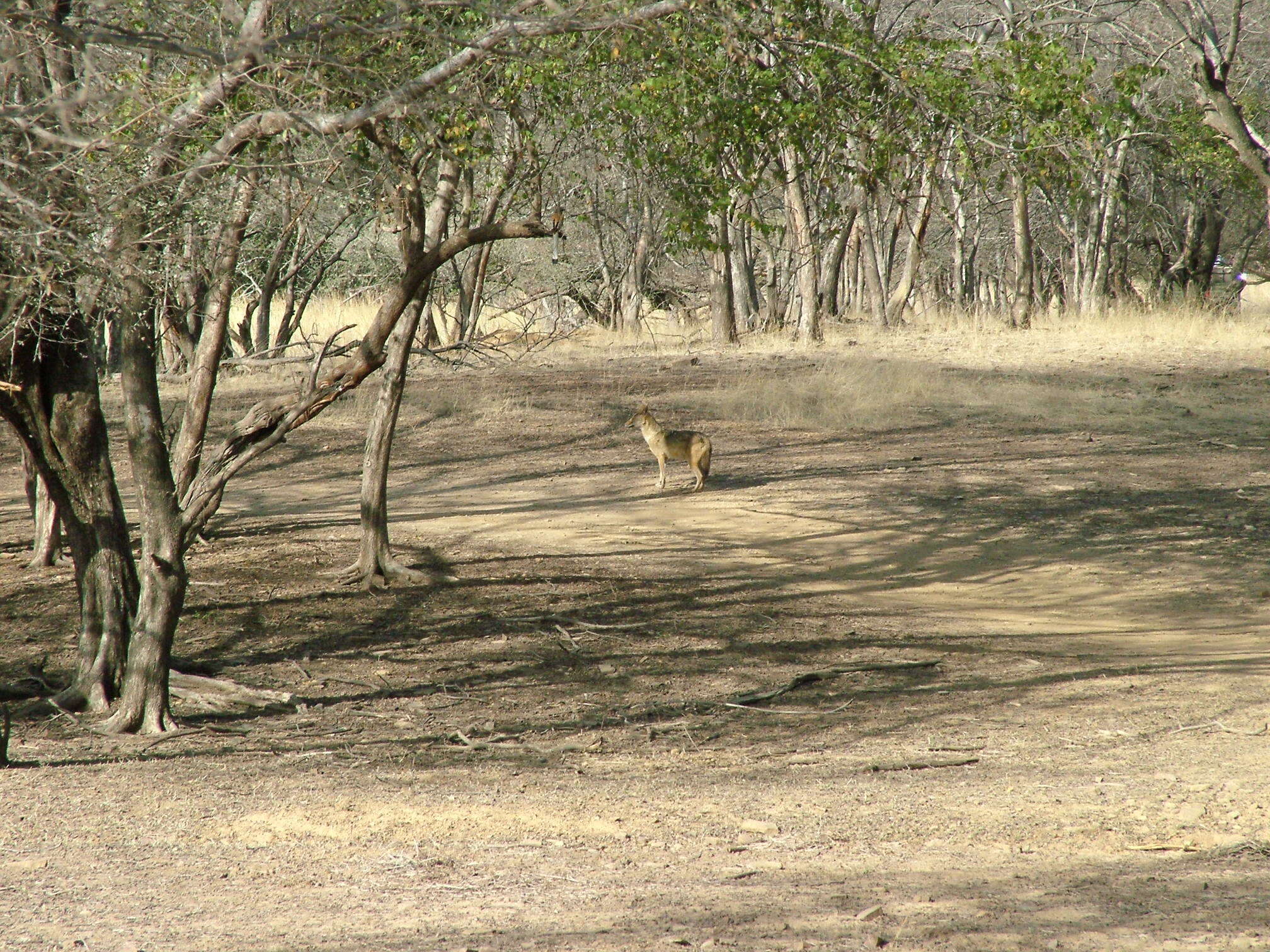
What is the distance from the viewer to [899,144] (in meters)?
7.47

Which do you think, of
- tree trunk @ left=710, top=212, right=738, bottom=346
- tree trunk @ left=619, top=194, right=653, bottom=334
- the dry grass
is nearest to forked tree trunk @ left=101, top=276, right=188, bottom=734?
the dry grass

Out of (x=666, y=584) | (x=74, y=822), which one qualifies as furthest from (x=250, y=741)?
(x=666, y=584)

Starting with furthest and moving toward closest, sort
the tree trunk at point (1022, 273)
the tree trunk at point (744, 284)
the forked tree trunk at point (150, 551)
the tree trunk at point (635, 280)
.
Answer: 1. the tree trunk at point (635, 280)
2. the tree trunk at point (744, 284)
3. the tree trunk at point (1022, 273)
4. the forked tree trunk at point (150, 551)

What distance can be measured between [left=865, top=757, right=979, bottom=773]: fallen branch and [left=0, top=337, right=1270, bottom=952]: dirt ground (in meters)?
0.04

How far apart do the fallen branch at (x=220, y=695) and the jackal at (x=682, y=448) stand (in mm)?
6386

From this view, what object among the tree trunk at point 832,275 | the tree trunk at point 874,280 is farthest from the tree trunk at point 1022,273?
the tree trunk at point 832,275

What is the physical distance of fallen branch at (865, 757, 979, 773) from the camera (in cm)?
561

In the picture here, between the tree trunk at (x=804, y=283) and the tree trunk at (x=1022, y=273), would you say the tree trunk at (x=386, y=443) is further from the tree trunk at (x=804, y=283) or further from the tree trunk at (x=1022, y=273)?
Result: the tree trunk at (x=1022, y=273)

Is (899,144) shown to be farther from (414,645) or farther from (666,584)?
(414,645)

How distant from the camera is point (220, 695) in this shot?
695cm

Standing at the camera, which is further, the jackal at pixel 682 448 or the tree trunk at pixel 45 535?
the jackal at pixel 682 448

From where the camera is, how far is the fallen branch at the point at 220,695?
6898 mm

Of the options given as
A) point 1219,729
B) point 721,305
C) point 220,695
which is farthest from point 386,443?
point 721,305

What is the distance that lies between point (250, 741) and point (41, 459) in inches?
73.7
